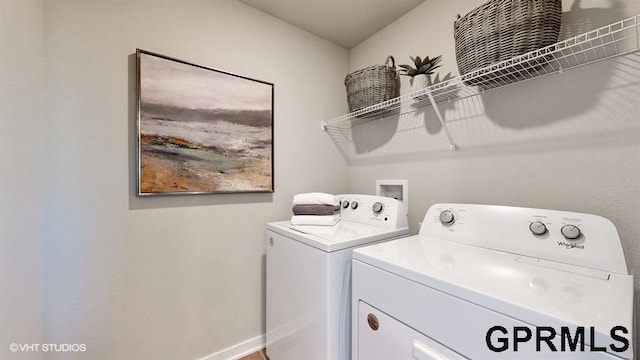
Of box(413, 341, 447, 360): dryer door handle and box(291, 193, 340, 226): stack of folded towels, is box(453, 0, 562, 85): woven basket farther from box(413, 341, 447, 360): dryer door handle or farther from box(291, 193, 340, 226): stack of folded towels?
box(413, 341, 447, 360): dryer door handle

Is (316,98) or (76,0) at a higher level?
(76,0)

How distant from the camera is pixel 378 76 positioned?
154 cm

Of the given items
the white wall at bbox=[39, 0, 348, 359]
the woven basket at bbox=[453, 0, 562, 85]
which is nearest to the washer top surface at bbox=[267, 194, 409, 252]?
the white wall at bbox=[39, 0, 348, 359]

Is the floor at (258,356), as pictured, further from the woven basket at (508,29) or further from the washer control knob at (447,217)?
the woven basket at (508,29)

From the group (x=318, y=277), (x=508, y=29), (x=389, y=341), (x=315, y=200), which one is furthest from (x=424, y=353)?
(x=508, y=29)

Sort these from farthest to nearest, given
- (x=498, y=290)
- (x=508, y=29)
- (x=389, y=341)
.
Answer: (x=508, y=29) < (x=389, y=341) < (x=498, y=290)

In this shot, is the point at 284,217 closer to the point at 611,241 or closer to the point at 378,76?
the point at 378,76

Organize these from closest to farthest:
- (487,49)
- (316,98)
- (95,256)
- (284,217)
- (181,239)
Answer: (487,49) < (95,256) < (181,239) < (284,217) < (316,98)

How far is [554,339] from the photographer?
50 centimetres

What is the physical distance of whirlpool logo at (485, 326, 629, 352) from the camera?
1.48 feet

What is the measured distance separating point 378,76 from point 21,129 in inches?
63.7

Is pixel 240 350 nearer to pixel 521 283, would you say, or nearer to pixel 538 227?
pixel 521 283

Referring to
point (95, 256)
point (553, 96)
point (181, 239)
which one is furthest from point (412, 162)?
point (95, 256)

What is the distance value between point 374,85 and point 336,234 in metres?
0.96
